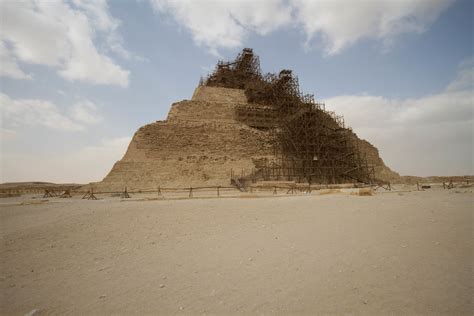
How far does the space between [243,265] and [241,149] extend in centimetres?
2749

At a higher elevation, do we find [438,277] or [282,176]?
[282,176]

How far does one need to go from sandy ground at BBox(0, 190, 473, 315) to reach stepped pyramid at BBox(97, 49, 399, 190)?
61.5 feet

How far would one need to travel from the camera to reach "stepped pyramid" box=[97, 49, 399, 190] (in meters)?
27.4

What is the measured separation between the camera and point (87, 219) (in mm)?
8734

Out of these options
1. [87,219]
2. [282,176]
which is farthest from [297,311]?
[282,176]

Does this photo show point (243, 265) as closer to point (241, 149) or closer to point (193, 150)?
point (193, 150)

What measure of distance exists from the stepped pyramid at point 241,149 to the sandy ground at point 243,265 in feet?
61.5

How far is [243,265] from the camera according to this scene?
485cm

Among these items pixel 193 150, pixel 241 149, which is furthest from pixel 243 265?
pixel 241 149

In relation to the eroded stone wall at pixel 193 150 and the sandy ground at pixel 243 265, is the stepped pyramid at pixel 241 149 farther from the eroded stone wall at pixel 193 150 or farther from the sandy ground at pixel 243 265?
the sandy ground at pixel 243 265

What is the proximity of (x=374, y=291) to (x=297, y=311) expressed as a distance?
4.02 feet

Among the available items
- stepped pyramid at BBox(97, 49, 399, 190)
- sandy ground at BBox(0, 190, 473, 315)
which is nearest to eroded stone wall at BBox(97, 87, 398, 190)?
stepped pyramid at BBox(97, 49, 399, 190)

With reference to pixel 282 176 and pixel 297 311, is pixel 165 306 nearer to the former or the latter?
pixel 297 311

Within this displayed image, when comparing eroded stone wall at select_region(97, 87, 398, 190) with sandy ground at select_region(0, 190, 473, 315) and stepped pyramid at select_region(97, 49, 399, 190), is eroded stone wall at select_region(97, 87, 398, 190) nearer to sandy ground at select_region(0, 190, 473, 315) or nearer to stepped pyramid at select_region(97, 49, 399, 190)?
stepped pyramid at select_region(97, 49, 399, 190)
